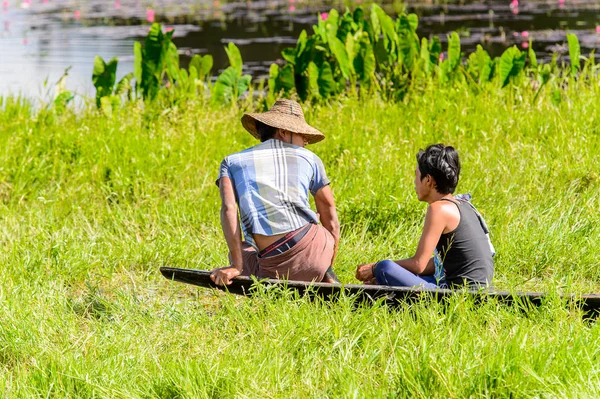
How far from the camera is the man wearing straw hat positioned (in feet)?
11.6

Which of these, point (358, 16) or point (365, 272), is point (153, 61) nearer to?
point (358, 16)

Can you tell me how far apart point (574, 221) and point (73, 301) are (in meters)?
2.56

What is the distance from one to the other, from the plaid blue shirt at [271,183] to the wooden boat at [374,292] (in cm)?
25

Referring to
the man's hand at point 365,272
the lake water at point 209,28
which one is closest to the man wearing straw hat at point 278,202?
the man's hand at point 365,272

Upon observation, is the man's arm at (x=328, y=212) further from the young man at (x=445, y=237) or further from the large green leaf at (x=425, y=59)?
the large green leaf at (x=425, y=59)

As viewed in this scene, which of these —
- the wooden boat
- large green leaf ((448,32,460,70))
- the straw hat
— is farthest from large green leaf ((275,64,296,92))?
the wooden boat

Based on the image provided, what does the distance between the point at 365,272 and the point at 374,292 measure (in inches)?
A: 13.0

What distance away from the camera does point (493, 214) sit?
4.62m

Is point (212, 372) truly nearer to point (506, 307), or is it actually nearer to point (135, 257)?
point (506, 307)

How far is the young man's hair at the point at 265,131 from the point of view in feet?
12.0

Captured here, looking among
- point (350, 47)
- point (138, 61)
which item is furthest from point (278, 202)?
point (350, 47)

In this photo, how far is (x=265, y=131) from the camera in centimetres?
369

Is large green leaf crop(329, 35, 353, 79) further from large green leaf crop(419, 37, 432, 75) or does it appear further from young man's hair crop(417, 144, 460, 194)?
young man's hair crop(417, 144, 460, 194)

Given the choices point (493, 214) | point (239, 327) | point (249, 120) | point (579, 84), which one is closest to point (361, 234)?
point (493, 214)
